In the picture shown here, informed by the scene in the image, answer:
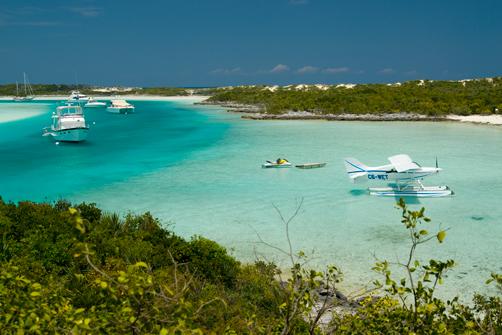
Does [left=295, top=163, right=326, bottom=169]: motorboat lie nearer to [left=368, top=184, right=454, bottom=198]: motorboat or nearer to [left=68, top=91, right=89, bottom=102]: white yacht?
[left=368, top=184, right=454, bottom=198]: motorboat

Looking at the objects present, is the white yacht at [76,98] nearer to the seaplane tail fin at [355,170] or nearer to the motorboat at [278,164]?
the motorboat at [278,164]

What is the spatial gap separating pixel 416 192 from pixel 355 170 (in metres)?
2.86

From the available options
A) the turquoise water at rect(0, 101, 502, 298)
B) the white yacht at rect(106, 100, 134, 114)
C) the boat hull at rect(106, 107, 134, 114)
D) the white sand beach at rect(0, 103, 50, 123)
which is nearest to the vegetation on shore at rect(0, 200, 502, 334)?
the turquoise water at rect(0, 101, 502, 298)

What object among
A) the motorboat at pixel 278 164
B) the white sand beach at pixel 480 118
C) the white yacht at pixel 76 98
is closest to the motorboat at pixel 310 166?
the motorboat at pixel 278 164

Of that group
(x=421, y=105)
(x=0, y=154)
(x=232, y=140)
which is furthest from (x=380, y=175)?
(x=421, y=105)

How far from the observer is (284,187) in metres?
20.8

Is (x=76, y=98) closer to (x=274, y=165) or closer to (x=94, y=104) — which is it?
(x=94, y=104)

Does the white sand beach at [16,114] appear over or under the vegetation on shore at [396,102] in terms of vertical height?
under

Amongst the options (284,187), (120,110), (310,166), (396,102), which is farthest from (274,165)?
(120,110)

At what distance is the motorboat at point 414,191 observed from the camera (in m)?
18.4

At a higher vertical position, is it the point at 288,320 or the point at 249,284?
the point at 288,320

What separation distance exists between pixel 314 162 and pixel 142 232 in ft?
55.9

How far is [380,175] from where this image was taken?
1889cm

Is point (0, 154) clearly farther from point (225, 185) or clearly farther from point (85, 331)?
point (85, 331)
